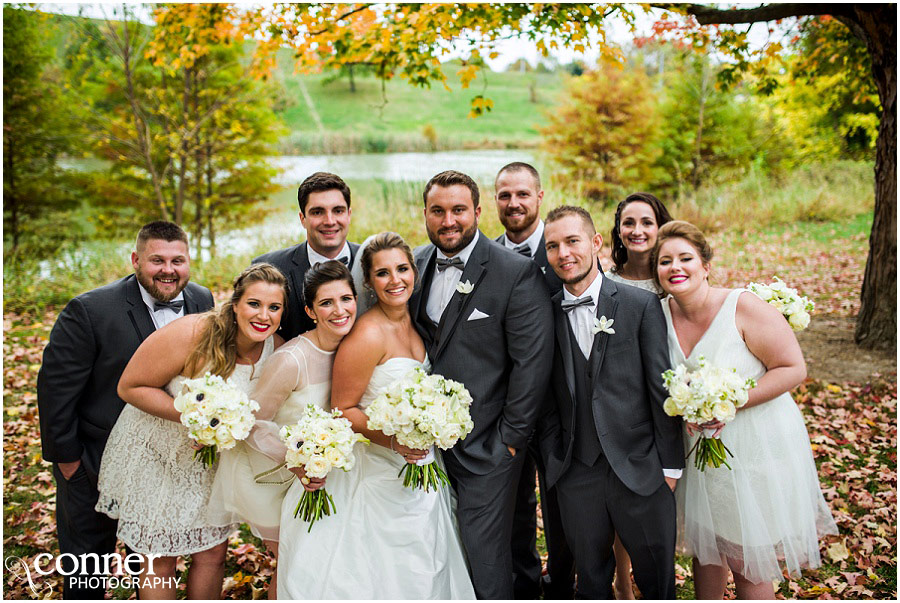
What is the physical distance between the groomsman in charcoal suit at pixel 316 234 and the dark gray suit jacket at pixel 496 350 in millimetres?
978

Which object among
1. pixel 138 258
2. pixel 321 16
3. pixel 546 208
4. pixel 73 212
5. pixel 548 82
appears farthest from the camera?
pixel 548 82

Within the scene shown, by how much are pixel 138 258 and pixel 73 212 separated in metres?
14.0

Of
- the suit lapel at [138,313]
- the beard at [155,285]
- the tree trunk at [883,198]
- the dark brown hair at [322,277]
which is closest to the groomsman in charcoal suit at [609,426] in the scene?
the dark brown hair at [322,277]

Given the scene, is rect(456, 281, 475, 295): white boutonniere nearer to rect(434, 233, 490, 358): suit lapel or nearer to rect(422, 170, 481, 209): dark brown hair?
rect(434, 233, 490, 358): suit lapel

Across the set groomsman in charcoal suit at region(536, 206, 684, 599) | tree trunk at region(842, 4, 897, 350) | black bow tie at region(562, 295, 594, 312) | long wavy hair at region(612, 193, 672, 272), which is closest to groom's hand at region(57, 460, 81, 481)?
groomsman in charcoal suit at region(536, 206, 684, 599)

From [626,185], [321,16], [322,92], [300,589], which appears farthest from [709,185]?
[322,92]

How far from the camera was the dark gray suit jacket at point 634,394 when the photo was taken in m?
3.28

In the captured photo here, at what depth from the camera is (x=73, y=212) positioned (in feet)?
50.3

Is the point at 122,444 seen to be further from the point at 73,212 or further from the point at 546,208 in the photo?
the point at 73,212

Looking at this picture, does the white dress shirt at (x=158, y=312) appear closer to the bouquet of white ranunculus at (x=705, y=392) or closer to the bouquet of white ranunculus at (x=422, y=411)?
the bouquet of white ranunculus at (x=422, y=411)

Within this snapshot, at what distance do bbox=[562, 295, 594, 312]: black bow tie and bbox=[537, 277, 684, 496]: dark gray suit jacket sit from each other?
6 cm

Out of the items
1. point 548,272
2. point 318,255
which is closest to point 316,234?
point 318,255

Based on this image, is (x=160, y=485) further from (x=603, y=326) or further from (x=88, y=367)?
(x=603, y=326)

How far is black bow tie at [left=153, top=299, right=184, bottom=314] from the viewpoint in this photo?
149 inches
